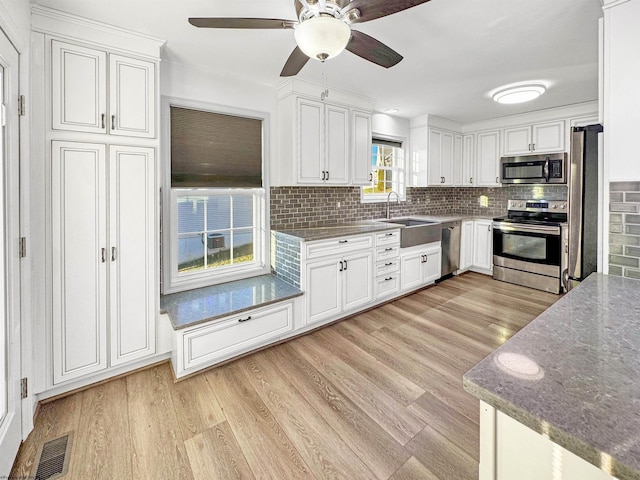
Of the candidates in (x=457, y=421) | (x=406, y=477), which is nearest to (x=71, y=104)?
(x=406, y=477)

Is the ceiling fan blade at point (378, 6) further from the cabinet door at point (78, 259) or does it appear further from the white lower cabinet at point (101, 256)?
the cabinet door at point (78, 259)

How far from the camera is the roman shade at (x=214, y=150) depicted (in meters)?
2.71

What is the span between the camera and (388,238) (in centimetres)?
362

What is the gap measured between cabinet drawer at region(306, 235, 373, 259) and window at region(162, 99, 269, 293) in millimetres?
631

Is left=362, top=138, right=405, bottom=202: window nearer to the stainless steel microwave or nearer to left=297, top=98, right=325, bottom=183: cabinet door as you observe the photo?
left=297, top=98, right=325, bottom=183: cabinet door

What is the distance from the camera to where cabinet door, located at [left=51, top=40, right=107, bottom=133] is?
1.93m

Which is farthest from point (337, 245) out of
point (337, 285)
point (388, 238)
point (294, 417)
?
point (294, 417)

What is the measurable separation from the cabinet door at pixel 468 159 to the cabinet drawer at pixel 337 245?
277 centimetres

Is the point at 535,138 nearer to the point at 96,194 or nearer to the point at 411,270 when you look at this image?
the point at 411,270

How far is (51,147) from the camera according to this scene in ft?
6.32

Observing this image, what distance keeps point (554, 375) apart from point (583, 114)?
4685 millimetres

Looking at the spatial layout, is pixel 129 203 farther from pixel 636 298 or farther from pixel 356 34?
pixel 636 298

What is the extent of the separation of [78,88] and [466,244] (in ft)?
16.3

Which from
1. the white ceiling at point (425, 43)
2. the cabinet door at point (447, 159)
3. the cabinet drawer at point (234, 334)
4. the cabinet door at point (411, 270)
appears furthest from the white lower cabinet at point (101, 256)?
the cabinet door at point (447, 159)
